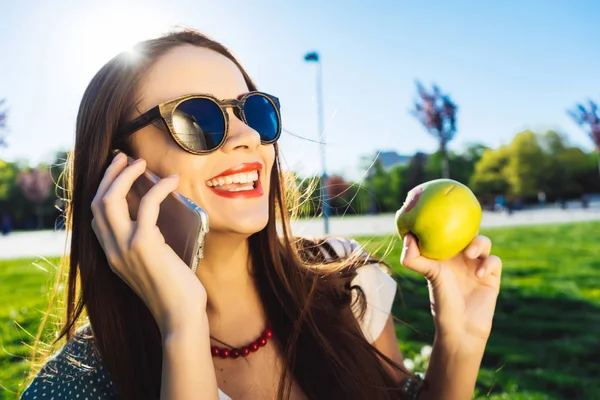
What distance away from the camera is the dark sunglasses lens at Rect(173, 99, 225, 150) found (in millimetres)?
1649

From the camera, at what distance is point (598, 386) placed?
11.4 ft

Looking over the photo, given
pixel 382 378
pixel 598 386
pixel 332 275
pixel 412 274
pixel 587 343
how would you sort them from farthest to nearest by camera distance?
pixel 412 274 → pixel 587 343 → pixel 598 386 → pixel 332 275 → pixel 382 378

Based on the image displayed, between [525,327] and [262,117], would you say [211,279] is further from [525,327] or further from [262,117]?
[525,327]

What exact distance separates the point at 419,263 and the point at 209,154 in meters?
0.88

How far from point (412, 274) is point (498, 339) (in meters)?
3.73

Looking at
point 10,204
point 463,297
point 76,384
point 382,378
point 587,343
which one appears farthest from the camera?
point 10,204

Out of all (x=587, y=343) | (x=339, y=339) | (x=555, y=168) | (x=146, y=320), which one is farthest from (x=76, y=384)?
(x=555, y=168)

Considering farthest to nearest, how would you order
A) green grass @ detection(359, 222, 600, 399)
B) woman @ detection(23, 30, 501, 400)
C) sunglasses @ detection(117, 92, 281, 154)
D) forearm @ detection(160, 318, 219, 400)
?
green grass @ detection(359, 222, 600, 399), sunglasses @ detection(117, 92, 281, 154), woman @ detection(23, 30, 501, 400), forearm @ detection(160, 318, 219, 400)

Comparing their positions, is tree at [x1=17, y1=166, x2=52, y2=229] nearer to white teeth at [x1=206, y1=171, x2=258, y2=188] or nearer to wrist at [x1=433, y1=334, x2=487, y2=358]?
white teeth at [x1=206, y1=171, x2=258, y2=188]

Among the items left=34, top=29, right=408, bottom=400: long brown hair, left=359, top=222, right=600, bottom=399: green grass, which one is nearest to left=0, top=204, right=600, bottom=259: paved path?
left=359, top=222, right=600, bottom=399: green grass

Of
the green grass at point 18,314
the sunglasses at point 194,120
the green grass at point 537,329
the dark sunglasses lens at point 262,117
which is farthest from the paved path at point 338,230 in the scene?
A: the sunglasses at point 194,120

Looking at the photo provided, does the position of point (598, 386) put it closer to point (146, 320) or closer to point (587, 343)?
point (587, 343)

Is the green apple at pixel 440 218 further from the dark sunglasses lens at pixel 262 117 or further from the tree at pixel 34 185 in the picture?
the tree at pixel 34 185

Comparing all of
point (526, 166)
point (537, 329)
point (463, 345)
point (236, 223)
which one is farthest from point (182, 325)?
point (526, 166)
